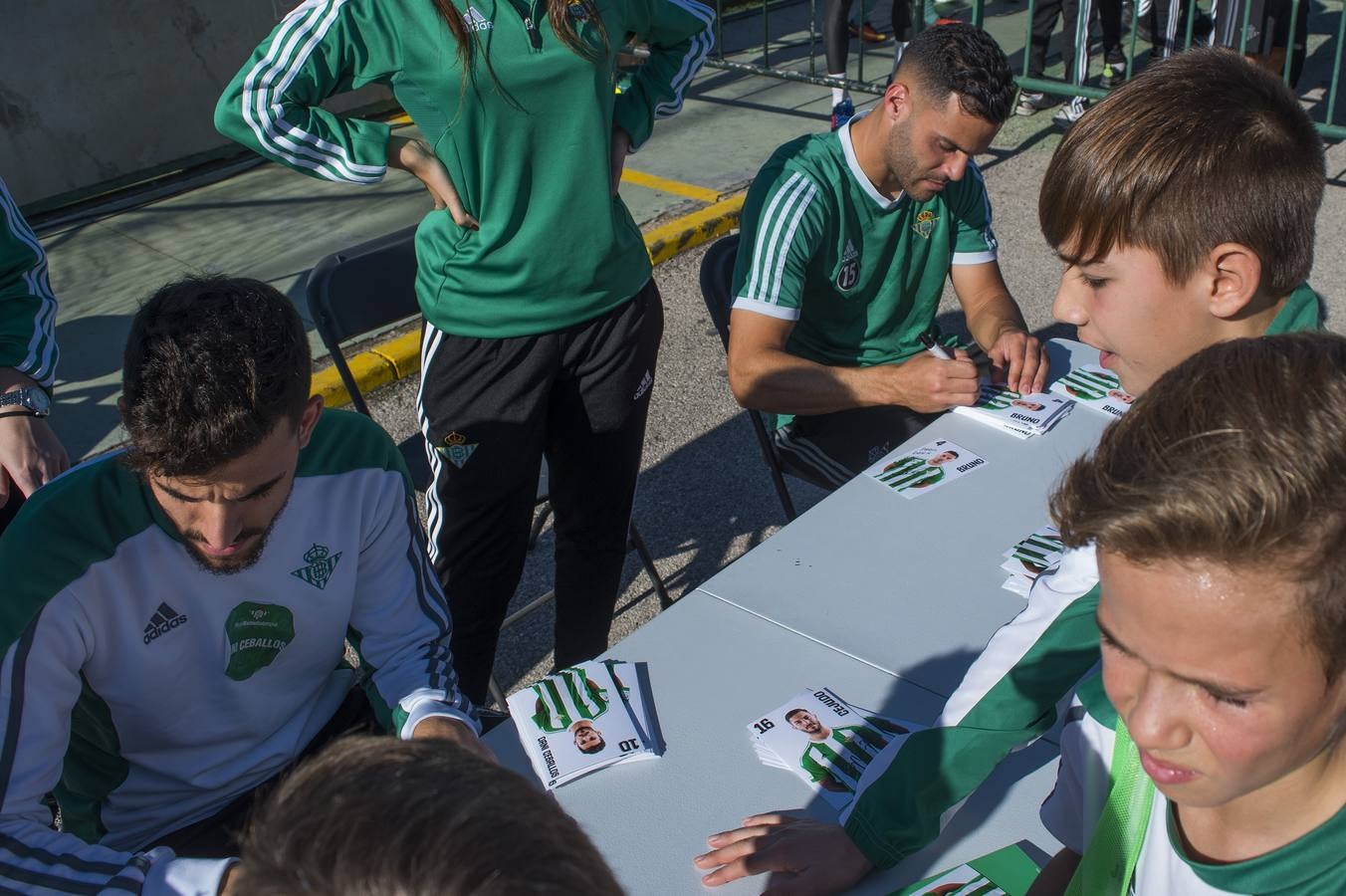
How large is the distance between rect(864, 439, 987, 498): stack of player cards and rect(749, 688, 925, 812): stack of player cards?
745mm

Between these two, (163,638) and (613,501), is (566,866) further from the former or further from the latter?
(613,501)

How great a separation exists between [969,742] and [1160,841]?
366 mm

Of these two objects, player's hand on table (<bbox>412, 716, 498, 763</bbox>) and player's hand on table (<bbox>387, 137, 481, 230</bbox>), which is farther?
player's hand on table (<bbox>387, 137, 481, 230</bbox>)

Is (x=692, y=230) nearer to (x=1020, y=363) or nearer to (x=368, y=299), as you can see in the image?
(x=368, y=299)

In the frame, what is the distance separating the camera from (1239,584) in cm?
106

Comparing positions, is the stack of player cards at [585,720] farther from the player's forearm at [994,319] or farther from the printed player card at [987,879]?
the player's forearm at [994,319]

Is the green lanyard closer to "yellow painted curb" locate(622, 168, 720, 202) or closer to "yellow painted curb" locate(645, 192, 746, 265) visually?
"yellow painted curb" locate(645, 192, 746, 265)

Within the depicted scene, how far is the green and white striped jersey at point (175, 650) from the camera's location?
1715mm

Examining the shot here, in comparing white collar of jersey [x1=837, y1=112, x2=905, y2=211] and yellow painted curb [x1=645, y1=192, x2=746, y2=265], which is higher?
white collar of jersey [x1=837, y1=112, x2=905, y2=211]

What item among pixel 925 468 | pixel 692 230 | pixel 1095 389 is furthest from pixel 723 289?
Result: pixel 692 230

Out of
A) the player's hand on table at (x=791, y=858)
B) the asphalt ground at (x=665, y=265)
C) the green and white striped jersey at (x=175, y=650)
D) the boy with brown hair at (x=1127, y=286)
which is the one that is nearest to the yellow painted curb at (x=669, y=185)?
the asphalt ground at (x=665, y=265)

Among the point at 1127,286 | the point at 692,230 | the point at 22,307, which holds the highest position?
the point at 1127,286

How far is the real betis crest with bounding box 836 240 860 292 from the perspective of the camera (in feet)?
10.6

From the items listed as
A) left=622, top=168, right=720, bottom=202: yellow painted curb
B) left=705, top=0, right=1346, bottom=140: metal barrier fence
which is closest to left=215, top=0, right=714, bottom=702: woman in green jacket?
left=622, top=168, right=720, bottom=202: yellow painted curb
